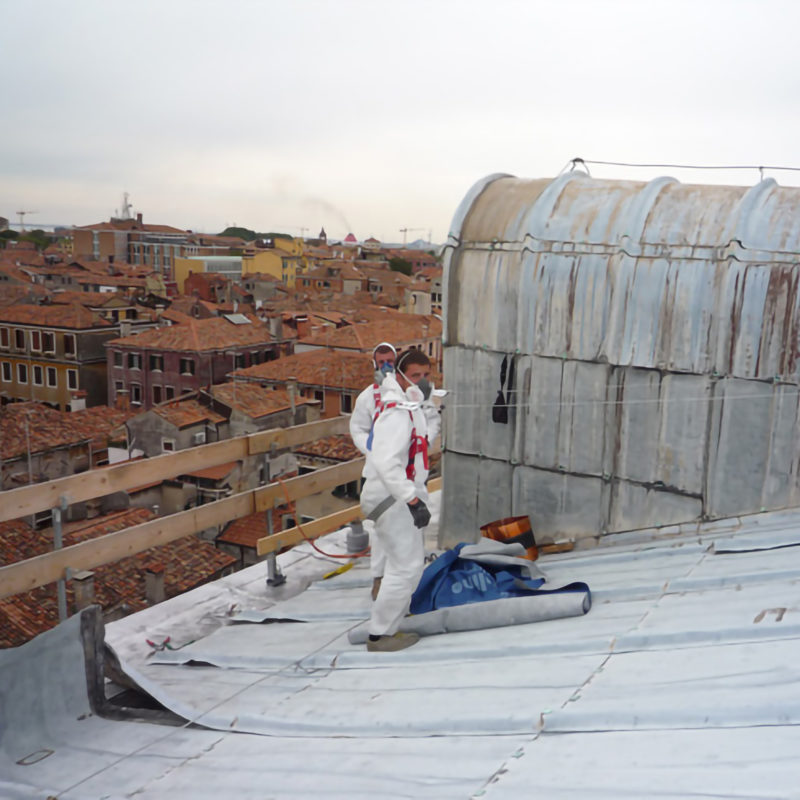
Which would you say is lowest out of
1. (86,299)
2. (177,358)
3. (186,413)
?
(186,413)

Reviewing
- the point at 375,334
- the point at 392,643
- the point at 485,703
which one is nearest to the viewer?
the point at 485,703

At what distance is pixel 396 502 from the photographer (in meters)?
5.00

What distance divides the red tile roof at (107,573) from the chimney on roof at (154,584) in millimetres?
187

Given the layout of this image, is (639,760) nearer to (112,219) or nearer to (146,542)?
(146,542)

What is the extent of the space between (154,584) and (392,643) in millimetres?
17374

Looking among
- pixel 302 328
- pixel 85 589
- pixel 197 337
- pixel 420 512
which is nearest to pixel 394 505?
pixel 420 512

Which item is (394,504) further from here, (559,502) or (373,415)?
(559,502)

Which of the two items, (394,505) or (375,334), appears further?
(375,334)

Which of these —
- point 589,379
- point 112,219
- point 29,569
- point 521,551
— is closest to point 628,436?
point 589,379

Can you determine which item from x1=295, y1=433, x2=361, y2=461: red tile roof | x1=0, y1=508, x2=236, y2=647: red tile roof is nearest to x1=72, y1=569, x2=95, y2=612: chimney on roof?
x1=0, y1=508, x2=236, y2=647: red tile roof

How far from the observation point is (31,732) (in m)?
4.03

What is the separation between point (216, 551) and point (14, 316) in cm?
3510

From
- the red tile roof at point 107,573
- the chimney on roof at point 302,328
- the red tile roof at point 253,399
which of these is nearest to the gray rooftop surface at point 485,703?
the red tile roof at point 107,573

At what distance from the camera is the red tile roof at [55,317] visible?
50938 millimetres
